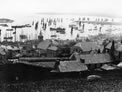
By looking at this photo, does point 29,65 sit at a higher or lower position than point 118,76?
higher

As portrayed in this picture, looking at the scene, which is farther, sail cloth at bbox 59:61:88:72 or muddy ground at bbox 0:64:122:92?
sail cloth at bbox 59:61:88:72

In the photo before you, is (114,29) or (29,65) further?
(114,29)

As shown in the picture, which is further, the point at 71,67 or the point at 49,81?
the point at 71,67

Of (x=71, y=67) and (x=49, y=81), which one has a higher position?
(x=71, y=67)

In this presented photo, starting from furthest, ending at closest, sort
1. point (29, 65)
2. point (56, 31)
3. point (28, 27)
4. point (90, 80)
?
1. point (28, 27)
2. point (56, 31)
3. point (29, 65)
4. point (90, 80)

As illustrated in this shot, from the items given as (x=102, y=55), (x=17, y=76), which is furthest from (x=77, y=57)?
(x=17, y=76)

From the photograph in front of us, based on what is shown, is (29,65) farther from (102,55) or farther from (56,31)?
(56,31)

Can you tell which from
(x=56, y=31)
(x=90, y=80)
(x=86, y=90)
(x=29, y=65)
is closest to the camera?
(x=86, y=90)

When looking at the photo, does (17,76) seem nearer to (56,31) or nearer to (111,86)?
(111,86)

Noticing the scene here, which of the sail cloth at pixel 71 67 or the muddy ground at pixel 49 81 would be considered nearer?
the muddy ground at pixel 49 81

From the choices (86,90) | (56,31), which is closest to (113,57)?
(86,90)
